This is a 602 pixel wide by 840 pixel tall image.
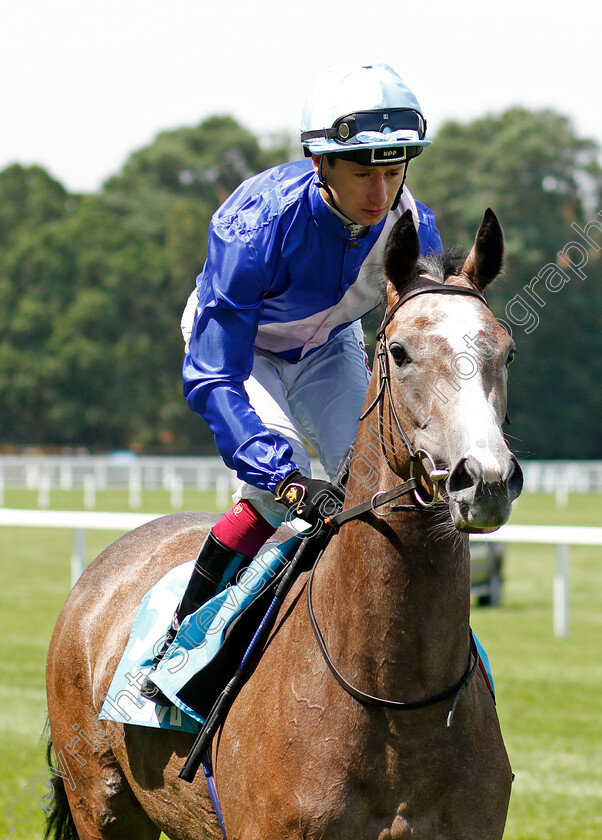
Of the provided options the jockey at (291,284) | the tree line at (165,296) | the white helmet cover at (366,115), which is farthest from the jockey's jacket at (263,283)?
the tree line at (165,296)

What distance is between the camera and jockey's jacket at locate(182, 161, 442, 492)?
3002 mm

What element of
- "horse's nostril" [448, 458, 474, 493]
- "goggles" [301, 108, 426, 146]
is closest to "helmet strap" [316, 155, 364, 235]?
"goggles" [301, 108, 426, 146]

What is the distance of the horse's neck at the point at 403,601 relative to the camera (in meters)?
2.60

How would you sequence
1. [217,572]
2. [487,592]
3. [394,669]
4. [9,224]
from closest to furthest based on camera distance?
1. [394,669]
2. [217,572]
3. [487,592]
4. [9,224]

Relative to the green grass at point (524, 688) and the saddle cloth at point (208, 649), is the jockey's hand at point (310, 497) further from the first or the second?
the green grass at point (524, 688)

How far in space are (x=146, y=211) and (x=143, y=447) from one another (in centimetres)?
1972

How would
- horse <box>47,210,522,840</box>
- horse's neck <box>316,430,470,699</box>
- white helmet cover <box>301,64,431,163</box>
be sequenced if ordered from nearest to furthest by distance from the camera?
horse <box>47,210,522,840</box>, horse's neck <box>316,430,470,699</box>, white helmet cover <box>301,64,431,163</box>

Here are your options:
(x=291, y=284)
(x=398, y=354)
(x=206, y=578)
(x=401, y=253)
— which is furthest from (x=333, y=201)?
(x=206, y=578)

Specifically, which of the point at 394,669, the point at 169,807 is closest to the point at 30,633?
the point at 169,807

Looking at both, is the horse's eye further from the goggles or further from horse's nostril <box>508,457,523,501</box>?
the goggles

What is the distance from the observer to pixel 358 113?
2963 millimetres

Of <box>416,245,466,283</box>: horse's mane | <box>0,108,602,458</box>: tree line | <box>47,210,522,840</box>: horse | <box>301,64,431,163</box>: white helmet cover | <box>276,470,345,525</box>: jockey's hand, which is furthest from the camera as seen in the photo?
<box>0,108,602,458</box>: tree line

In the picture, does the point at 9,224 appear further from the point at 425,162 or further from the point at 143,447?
the point at 425,162

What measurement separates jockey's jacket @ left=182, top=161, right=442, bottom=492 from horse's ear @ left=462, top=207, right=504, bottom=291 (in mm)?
310
